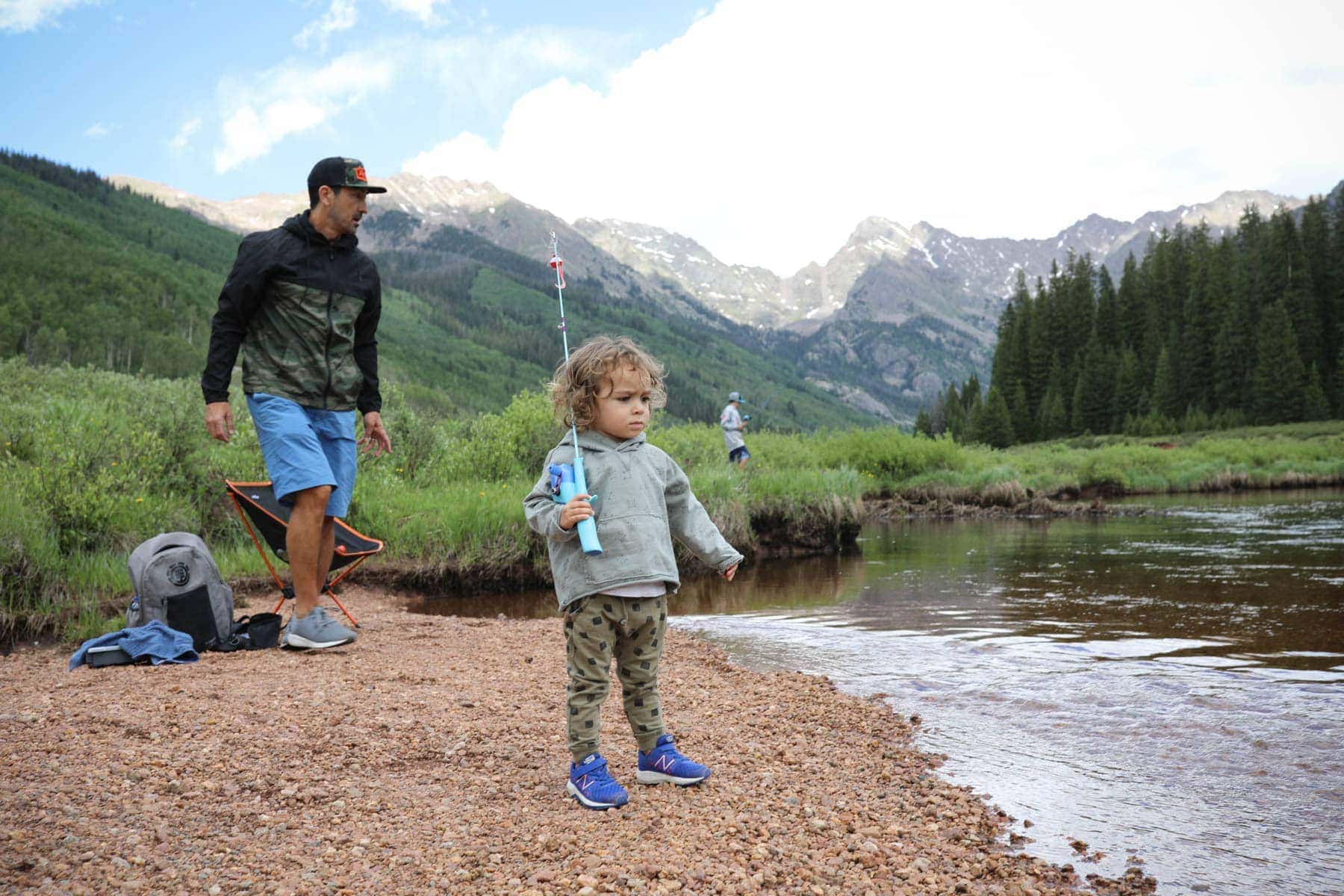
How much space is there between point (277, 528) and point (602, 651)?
394cm

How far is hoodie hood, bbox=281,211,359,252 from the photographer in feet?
19.5

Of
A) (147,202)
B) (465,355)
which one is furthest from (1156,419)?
(147,202)

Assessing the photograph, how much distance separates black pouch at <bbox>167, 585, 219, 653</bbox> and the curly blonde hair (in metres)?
3.50

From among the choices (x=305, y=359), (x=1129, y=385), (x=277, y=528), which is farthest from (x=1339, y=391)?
(x=305, y=359)

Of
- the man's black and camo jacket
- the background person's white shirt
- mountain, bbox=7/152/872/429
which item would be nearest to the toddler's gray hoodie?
the man's black and camo jacket

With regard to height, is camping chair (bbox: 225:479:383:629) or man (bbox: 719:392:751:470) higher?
man (bbox: 719:392:751:470)

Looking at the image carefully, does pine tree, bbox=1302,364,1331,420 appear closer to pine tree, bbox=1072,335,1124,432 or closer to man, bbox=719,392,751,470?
pine tree, bbox=1072,335,1124,432

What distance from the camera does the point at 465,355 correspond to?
7067 inches

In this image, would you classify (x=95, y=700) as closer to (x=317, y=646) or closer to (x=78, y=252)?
(x=317, y=646)

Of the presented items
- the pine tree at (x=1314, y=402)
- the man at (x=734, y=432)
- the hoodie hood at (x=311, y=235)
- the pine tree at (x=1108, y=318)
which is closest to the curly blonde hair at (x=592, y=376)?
the hoodie hood at (x=311, y=235)

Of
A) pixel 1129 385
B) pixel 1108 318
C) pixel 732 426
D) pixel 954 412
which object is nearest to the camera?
pixel 732 426

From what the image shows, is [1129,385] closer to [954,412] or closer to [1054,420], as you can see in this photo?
[1054,420]

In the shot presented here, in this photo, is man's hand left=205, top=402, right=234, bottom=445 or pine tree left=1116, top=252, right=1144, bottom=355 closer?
man's hand left=205, top=402, right=234, bottom=445

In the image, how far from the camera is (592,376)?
382 centimetres
